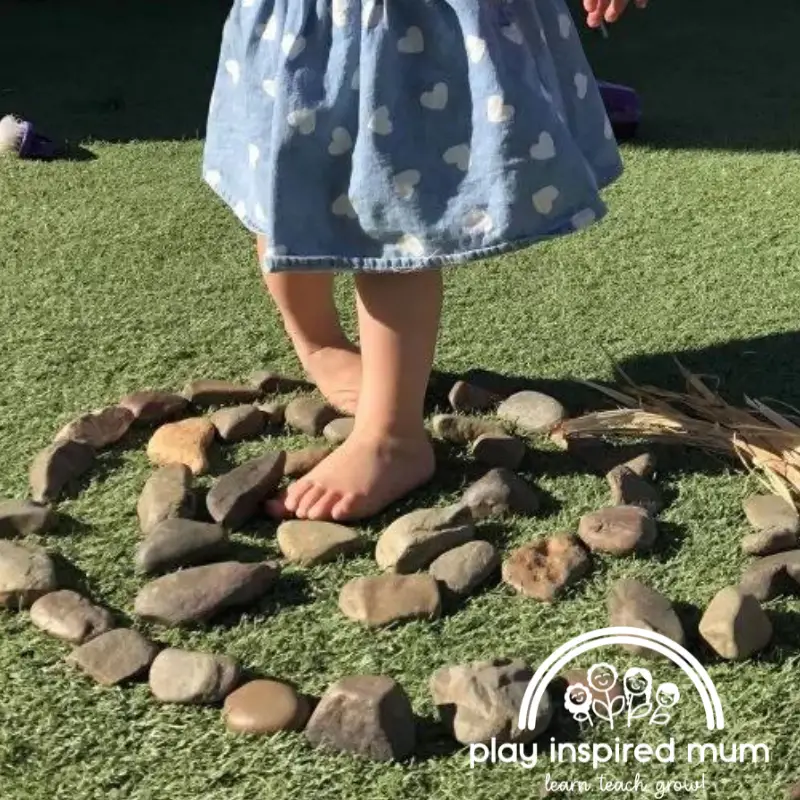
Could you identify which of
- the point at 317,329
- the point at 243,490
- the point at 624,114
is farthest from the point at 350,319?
the point at 624,114

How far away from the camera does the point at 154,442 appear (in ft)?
4.88

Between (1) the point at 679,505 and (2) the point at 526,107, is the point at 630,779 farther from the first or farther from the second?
(2) the point at 526,107

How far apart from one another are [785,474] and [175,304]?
958mm

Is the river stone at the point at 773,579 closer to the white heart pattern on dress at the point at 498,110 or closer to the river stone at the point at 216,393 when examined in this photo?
the white heart pattern on dress at the point at 498,110

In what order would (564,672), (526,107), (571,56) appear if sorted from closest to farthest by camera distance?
(564,672) → (526,107) → (571,56)

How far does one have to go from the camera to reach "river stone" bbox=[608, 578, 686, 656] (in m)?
1.09

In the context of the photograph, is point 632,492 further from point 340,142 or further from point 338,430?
point 340,142

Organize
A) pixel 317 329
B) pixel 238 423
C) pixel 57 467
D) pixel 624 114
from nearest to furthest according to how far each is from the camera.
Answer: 1. pixel 57 467
2. pixel 238 423
3. pixel 317 329
4. pixel 624 114

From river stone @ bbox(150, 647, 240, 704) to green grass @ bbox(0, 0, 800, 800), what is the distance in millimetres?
16

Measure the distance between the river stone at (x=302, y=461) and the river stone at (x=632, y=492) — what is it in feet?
1.09

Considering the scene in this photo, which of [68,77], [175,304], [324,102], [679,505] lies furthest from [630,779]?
[68,77]

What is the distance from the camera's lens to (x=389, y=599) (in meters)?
1.18

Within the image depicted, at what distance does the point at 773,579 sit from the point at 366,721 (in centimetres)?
43

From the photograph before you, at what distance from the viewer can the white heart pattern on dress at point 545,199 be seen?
1321mm
